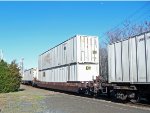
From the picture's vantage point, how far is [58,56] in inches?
1314

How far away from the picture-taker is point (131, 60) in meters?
19.1

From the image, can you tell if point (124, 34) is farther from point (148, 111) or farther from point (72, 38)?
point (148, 111)

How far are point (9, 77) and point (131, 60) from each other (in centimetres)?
2110

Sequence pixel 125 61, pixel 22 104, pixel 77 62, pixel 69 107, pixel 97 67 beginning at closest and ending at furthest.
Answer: pixel 69 107
pixel 125 61
pixel 22 104
pixel 77 62
pixel 97 67

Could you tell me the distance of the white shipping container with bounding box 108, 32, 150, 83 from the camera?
17.7m

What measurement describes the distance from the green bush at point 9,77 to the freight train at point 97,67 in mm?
3583

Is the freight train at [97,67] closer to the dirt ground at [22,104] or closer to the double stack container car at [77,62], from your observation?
the double stack container car at [77,62]

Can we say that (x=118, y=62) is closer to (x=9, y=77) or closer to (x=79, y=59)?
(x=79, y=59)

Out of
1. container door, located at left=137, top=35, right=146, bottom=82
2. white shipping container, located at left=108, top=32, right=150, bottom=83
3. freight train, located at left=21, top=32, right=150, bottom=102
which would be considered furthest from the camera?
freight train, located at left=21, top=32, right=150, bottom=102

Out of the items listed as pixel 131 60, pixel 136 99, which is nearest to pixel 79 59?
pixel 136 99

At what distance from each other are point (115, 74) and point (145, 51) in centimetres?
367

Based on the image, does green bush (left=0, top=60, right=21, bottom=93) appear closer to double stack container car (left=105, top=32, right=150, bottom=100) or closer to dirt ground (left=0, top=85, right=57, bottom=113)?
dirt ground (left=0, top=85, right=57, bottom=113)

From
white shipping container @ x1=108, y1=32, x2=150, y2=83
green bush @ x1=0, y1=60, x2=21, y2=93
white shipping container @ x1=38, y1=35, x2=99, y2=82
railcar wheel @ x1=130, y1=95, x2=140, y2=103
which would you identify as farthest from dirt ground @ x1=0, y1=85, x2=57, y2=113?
green bush @ x1=0, y1=60, x2=21, y2=93

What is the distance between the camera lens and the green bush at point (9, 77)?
36750mm
